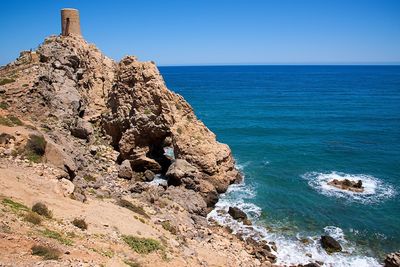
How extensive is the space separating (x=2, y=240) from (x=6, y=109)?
25.1 metres

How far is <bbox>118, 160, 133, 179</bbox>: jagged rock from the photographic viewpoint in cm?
3863

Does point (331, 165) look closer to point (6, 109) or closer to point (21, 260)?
point (6, 109)

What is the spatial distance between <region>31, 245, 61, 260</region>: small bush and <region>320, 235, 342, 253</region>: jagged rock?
23.0m

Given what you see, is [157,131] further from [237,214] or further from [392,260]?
[392,260]

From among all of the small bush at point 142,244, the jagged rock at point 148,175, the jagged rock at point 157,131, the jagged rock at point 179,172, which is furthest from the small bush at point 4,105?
the small bush at point 142,244

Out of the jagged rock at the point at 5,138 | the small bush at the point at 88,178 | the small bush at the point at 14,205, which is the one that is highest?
the jagged rock at the point at 5,138

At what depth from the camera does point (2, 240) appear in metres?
15.1

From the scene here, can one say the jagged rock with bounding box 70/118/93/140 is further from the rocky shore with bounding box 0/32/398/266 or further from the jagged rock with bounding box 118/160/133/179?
the jagged rock with bounding box 118/160/133/179

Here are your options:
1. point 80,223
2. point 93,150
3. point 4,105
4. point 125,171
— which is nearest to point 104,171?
point 125,171

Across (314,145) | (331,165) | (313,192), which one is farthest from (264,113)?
(313,192)

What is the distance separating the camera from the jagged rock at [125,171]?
38.6 m

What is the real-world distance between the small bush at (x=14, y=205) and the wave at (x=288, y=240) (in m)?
19.0

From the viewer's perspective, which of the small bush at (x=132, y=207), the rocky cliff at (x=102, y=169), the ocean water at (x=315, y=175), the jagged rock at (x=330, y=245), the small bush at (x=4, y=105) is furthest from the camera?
the small bush at (x=4, y=105)

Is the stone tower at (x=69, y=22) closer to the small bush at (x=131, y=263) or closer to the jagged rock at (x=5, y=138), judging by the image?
the jagged rock at (x=5, y=138)
